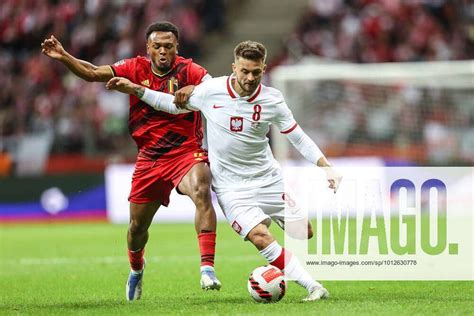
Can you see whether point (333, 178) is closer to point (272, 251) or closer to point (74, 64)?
point (272, 251)

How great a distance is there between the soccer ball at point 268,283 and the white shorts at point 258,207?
35 centimetres

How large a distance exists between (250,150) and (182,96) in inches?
29.5

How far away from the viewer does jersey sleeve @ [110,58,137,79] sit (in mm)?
9094

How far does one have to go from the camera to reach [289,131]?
839cm

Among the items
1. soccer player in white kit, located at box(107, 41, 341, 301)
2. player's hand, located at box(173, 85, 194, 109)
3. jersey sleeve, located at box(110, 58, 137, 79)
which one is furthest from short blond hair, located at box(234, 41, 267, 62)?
jersey sleeve, located at box(110, 58, 137, 79)

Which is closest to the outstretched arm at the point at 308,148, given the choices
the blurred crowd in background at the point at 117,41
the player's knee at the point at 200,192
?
the player's knee at the point at 200,192

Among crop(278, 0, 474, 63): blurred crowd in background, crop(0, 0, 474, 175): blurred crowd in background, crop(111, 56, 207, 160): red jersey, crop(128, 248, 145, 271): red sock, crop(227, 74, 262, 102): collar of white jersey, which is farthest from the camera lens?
crop(278, 0, 474, 63): blurred crowd in background

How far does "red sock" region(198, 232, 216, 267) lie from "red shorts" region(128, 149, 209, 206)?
0.64 m

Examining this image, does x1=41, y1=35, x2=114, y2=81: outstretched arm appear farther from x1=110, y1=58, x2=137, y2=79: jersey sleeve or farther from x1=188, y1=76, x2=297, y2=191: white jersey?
x1=188, y1=76, x2=297, y2=191: white jersey

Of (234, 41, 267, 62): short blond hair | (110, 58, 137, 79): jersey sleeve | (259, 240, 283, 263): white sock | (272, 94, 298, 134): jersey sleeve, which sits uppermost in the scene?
(234, 41, 267, 62): short blond hair

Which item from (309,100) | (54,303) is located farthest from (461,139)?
(54,303)

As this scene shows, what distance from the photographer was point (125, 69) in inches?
360

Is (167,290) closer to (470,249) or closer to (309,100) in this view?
(470,249)

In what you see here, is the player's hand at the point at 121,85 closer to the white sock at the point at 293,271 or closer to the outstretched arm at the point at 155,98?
the outstretched arm at the point at 155,98
